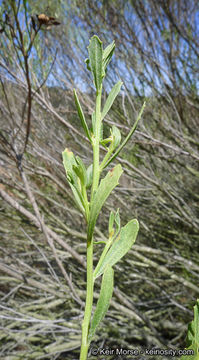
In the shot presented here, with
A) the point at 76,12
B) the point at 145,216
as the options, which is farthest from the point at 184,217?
the point at 76,12

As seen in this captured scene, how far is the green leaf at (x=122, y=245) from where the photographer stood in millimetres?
337

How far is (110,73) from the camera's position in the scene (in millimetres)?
2088

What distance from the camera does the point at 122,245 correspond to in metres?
0.35

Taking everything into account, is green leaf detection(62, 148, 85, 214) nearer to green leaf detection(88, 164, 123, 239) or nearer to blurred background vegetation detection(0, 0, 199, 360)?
green leaf detection(88, 164, 123, 239)

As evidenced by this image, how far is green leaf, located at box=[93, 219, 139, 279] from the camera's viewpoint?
34 centimetres

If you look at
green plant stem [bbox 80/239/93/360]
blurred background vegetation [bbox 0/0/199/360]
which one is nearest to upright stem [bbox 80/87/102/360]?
green plant stem [bbox 80/239/93/360]

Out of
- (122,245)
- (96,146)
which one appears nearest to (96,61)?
(96,146)

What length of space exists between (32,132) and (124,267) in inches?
44.4

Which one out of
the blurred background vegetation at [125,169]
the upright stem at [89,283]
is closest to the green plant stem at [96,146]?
the upright stem at [89,283]

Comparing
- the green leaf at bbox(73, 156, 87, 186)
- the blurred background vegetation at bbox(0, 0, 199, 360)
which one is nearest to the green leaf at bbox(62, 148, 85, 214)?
the green leaf at bbox(73, 156, 87, 186)

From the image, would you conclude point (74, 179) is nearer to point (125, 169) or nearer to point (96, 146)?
point (96, 146)

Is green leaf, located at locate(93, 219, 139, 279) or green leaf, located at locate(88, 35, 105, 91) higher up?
green leaf, located at locate(88, 35, 105, 91)

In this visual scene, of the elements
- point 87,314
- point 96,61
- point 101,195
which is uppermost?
point 96,61

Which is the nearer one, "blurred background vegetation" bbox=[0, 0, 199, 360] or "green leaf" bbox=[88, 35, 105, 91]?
"green leaf" bbox=[88, 35, 105, 91]
